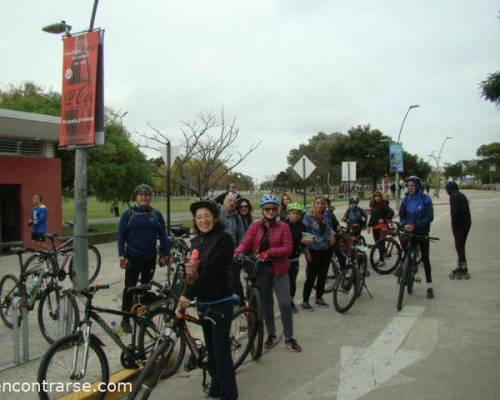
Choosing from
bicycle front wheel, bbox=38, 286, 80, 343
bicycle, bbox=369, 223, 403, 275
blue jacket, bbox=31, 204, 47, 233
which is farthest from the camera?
blue jacket, bbox=31, 204, 47, 233

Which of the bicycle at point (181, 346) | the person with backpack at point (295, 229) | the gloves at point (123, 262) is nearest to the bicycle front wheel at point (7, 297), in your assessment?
the gloves at point (123, 262)

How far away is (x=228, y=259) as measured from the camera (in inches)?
151

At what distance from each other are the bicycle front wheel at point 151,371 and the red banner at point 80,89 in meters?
2.52

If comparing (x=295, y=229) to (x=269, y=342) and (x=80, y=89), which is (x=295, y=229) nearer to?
(x=269, y=342)

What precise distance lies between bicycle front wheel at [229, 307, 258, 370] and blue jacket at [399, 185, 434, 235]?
3943mm

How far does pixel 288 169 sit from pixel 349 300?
77.9 meters

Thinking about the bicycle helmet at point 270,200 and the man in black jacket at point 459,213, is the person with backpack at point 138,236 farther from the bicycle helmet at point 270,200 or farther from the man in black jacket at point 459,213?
the man in black jacket at point 459,213

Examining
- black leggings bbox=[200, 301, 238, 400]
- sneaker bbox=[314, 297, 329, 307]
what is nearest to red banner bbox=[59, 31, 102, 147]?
black leggings bbox=[200, 301, 238, 400]

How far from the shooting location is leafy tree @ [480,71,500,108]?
20031 millimetres

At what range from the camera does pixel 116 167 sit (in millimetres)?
22391

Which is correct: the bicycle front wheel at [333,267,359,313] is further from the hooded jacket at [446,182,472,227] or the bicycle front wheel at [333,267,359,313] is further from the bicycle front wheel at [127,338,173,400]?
the bicycle front wheel at [127,338,173,400]

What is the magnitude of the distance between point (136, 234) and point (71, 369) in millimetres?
2306

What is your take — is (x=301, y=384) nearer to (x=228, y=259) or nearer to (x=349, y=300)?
(x=228, y=259)

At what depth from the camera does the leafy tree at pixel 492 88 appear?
65.7ft
